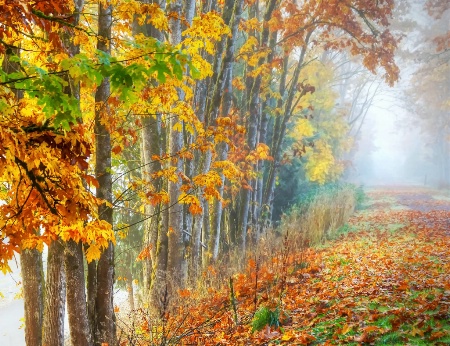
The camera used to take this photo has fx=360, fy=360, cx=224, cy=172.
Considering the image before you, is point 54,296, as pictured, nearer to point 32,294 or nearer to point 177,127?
point 32,294

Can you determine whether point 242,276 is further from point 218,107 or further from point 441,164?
point 441,164

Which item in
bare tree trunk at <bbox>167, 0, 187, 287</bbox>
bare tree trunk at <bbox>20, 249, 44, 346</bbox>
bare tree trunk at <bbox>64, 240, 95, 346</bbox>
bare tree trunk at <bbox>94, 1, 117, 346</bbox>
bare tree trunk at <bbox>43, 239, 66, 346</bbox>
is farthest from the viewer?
bare tree trunk at <bbox>167, 0, 187, 287</bbox>

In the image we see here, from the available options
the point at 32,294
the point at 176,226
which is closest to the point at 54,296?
the point at 32,294

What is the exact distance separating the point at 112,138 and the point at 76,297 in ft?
7.82

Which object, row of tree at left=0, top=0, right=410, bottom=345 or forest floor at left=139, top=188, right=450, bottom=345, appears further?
forest floor at left=139, top=188, right=450, bottom=345

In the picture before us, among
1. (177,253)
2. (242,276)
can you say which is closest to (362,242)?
(242,276)

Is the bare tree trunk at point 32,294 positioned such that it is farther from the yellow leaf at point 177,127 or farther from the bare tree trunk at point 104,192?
the yellow leaf at point 177,127

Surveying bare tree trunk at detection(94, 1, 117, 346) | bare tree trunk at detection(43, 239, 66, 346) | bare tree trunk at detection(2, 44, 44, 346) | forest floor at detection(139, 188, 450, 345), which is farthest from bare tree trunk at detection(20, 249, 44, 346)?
forest floor at detection(139, 188, 450, 345)

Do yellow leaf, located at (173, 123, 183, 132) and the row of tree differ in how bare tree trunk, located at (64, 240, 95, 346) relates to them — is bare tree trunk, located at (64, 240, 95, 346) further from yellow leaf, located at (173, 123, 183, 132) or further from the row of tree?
yellow leaf, located at (173, 123, 183, 132)

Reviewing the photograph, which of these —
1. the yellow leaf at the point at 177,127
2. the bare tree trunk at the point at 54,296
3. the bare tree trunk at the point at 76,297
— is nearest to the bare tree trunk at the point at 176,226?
the yellow leaf at the point at 177,127

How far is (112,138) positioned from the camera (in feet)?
18.3

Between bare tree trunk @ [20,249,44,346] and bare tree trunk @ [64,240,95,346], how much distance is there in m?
1.71

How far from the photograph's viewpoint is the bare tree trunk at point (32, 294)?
5.67 m

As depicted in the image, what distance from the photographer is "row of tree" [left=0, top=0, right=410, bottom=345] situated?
2670 millimetres
